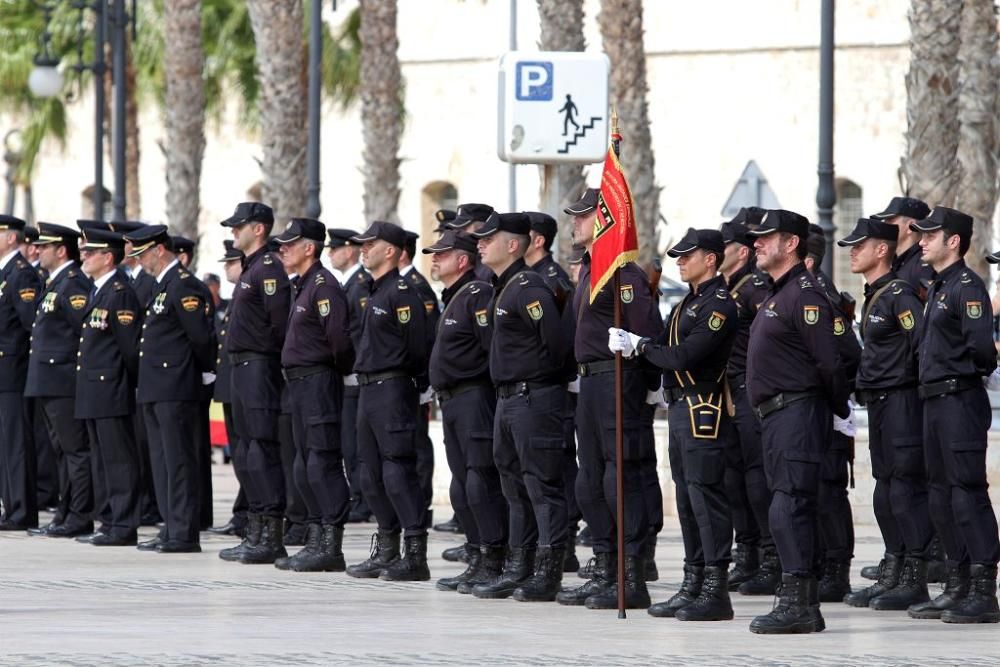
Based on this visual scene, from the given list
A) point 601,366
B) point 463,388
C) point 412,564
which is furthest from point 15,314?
point 601,366

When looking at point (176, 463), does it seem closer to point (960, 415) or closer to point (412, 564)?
point (412, 564)

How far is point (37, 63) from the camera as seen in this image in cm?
3133

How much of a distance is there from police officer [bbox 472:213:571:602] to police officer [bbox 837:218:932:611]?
1625mm

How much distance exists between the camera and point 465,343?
1338 cm

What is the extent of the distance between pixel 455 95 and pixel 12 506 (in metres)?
25.9

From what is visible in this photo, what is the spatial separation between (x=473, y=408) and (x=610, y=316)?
131cm

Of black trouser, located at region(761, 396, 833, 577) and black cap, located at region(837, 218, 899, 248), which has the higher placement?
black cap, located at region(837, 218, 899, 248)

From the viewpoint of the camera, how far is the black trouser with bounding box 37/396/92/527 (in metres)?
16.8

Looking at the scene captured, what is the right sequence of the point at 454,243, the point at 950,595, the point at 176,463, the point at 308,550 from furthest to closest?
the point at 176,463
the point at 308,550
the point at 454,243
the point at 950,595

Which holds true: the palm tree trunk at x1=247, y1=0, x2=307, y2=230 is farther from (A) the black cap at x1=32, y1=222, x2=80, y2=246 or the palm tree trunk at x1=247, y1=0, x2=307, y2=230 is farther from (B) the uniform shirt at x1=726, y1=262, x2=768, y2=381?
(B) the uniform shirt at x1=726, y1=262, x2=768, y2=381

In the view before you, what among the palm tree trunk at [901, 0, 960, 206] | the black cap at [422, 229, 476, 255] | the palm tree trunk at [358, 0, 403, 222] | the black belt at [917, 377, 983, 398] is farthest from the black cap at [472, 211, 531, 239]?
the palm tree trunk at [358, 0, 403, 222]

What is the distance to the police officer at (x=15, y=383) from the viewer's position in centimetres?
1739

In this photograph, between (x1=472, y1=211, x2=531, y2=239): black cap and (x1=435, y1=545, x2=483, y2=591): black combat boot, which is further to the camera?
(x1=435, y1=545, x2=483, y2=591): black combat boot

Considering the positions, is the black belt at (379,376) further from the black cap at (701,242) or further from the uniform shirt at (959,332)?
the uniform shirt at (959,332)
